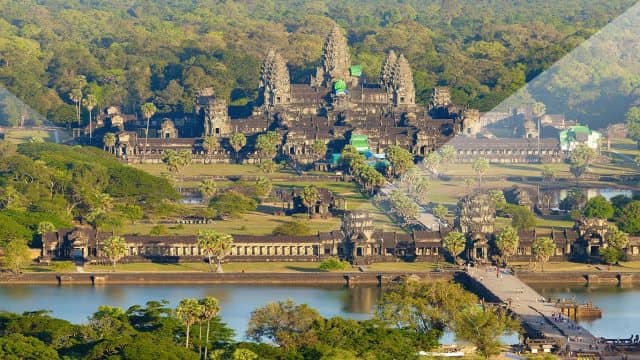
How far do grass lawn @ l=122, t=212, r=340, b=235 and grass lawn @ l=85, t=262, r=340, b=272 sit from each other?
4848 mm

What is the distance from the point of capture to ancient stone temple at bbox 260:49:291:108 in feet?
338

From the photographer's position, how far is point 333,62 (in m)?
107

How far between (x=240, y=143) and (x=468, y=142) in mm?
9798

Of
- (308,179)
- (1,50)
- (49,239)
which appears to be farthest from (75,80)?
(49,239)

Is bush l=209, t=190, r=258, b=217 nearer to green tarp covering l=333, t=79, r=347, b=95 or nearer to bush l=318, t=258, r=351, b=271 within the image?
bush l=318, t=258, r=351, b=271

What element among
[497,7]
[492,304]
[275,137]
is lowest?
[492,304]

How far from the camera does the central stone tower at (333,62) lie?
106688 millimetres

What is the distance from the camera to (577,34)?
12781 centimetres

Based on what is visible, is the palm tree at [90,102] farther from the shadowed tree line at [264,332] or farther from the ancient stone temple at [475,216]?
the shadowed tree line at [264,332]

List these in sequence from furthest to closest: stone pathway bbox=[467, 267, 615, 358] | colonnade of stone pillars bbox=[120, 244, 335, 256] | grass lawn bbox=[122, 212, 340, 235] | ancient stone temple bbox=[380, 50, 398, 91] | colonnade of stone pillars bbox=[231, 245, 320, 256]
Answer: ancient stone temple bbox=[380, 50, 398, 91] → grass lawn bbox=[122, 212, 340, 235] → colonnade of stone pillars bbox=[231, 245, 320, 256] → colonnade of stone pillars bbox=[120, 244, 335, 256] → stone pathway bbox=[467, 267, 615, 358]

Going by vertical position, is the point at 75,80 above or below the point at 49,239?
above

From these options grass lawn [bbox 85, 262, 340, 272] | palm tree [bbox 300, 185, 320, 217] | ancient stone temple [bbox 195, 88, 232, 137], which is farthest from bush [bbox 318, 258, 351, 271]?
ancient stone temple [bbox 195, 88, 232, 137]

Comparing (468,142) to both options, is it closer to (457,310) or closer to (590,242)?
(590,242)

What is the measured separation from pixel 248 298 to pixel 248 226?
1284 centimetres
